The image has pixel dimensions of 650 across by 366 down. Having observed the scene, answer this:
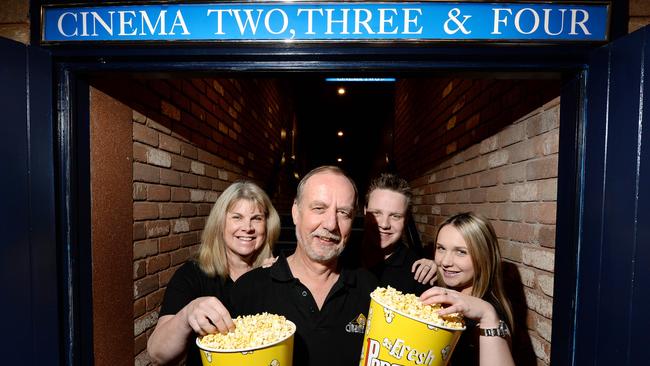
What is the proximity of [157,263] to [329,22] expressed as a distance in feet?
6.57

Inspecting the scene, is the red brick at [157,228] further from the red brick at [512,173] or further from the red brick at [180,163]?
the red brick at [512,173]

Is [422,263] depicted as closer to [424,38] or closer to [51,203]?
[424,38]

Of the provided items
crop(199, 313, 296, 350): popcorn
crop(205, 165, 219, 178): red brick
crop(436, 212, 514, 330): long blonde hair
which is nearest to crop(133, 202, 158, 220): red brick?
crop(205, 165, 219, 178): red brick

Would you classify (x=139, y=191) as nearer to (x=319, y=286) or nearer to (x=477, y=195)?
(x=319, y=286)

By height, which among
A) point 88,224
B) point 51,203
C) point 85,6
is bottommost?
point 88,224

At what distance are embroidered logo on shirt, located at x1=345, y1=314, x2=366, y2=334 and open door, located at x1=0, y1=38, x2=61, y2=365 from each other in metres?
1.16

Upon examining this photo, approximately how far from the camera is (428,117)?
4344 mm

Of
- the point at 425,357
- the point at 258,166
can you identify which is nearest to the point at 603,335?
the point at 425,357

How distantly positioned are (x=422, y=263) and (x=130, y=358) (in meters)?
1.87

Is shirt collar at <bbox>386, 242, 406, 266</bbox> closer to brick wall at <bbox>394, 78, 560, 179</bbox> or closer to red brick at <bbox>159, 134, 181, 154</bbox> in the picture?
A: brick wall at <bbox>394, 78, 560, 179</bbox>

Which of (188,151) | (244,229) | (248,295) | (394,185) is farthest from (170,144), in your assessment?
(394,185)

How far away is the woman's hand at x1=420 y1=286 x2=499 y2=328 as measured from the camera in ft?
4.02

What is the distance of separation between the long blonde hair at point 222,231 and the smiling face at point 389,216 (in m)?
0.73

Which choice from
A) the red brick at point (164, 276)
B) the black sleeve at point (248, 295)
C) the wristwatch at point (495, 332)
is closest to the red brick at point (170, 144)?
the red brick at point (164, 276)
